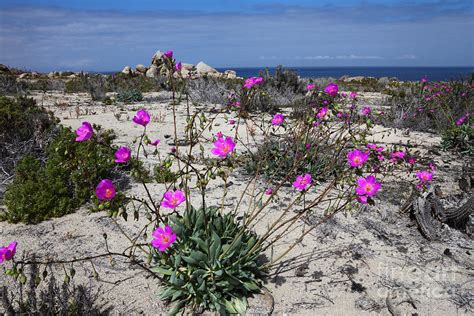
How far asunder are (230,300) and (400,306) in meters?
1.21

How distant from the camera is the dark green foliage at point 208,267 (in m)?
2.21

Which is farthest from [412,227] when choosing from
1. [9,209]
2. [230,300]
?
[9,209]

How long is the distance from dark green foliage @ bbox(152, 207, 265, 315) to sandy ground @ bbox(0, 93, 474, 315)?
23cm

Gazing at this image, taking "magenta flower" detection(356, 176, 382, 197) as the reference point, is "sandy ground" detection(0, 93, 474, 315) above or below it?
below

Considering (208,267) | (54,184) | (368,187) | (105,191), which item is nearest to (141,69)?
(54,184)

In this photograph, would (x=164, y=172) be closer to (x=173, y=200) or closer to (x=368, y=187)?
(x=173, y=200)

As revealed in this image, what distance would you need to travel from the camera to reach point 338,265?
2793mm

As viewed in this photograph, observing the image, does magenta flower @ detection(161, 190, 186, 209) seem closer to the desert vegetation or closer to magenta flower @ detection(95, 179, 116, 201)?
the desert vegetation

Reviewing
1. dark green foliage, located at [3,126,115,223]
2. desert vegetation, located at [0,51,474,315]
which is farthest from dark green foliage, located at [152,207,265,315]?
dark green foliage, located at [3,126,115,223]

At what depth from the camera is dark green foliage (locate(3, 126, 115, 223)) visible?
3.39 metres

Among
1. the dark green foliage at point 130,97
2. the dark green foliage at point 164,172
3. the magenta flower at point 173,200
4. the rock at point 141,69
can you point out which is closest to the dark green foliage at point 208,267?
the magenta flower at point 173,200

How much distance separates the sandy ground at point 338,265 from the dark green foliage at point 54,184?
127 mm

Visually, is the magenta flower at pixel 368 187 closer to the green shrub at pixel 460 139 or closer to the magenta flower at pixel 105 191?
the magenta flower at pixel 105 191

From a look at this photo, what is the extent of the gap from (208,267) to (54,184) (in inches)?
90.6
